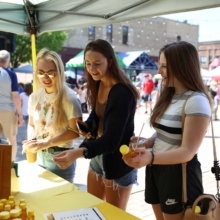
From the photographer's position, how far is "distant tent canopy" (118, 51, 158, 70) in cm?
2111

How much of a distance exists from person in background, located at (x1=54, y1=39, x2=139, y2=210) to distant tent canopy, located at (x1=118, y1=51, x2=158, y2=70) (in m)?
19.2

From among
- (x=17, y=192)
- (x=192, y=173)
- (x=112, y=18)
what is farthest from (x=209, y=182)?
(x=17, y=192)

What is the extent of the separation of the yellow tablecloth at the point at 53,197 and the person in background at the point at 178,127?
0.93 ft

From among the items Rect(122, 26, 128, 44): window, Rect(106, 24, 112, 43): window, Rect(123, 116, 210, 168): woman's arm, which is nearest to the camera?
Rect(123, 116, 210, 168): woman's arm

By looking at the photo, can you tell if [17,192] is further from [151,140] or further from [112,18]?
[112,18]

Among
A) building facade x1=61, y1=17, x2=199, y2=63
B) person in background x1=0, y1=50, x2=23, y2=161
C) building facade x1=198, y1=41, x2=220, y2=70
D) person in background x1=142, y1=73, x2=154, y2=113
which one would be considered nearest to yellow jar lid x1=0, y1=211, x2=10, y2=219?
person in background x1=0, y1=50, x2=23, y2=161

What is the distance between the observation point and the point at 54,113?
6.38 ft

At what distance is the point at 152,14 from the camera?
2385mm

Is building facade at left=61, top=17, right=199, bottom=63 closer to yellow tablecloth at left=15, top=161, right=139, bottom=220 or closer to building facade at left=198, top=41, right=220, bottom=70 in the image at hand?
building facade at left=198, top=41, right=220, bottom=70

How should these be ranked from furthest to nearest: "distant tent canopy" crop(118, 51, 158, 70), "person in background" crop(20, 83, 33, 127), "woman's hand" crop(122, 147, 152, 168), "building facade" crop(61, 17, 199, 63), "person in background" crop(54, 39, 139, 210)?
"building facade" crop(61, 17, 199, 63) < "distant tent canopy" crop(118, 51, 158, 70) < "person in background" crop(20, 83, 33, 127) < "person in background" crop(54, 39, 139, 210) < "woman's hand" crop(122, 147, 152, 168)

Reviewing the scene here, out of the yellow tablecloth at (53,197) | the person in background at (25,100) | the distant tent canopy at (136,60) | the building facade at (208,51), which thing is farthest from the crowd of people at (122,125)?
the building facade at (208,51)

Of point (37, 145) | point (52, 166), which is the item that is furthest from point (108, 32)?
point (37, 145)

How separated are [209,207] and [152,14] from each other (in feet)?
5.16

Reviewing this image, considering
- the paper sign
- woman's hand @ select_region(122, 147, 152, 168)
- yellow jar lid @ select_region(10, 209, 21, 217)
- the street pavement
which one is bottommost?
the street pavement
